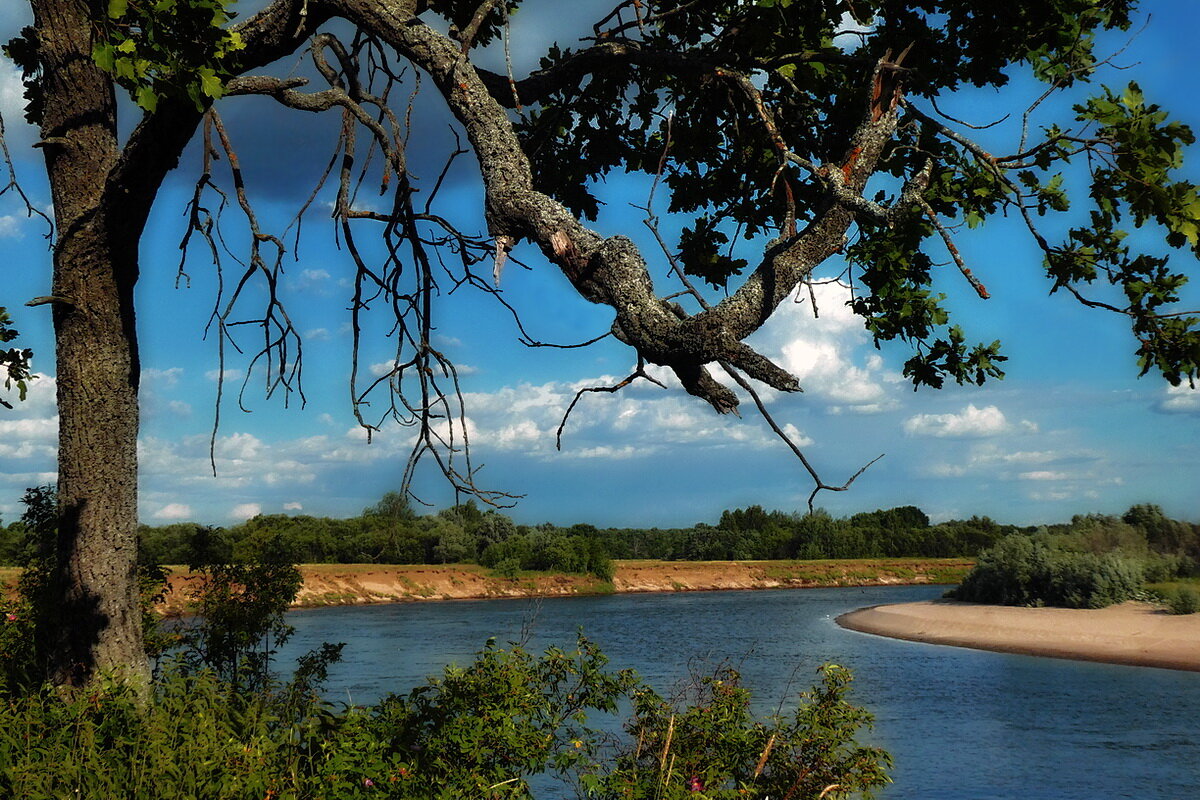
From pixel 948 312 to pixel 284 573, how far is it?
309 inches

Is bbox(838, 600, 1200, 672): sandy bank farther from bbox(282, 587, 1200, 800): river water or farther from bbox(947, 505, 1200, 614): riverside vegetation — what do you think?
bbox(282, 587, 1200, 800): river water

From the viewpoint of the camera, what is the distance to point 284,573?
35.2ft

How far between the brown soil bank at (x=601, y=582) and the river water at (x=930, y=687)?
1447 cm

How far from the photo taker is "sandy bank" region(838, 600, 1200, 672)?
28.9 m

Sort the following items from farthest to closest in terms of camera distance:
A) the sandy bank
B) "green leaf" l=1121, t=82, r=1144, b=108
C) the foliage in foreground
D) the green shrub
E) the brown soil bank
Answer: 1. the brown soil bank
2. the green shrub
3. the sandy bank
4. "green leaf" l=1121, t=82, r=1144, b=108
5. the foliage in foreground

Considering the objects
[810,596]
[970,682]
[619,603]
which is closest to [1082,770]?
[970,682]

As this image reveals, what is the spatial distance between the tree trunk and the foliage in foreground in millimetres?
524

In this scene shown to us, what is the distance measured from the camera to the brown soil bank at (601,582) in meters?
57.5

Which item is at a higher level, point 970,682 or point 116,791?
point 116,791

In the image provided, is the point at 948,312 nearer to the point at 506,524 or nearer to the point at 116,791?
the point at 506,524

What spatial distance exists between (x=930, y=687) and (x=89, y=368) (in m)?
22.3

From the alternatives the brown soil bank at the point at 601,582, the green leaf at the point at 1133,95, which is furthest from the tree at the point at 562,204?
the brown soil bank at the point at 601,582

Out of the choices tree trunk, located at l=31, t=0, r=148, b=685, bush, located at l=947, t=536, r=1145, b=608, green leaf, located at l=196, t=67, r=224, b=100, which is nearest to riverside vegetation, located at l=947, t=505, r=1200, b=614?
bush, located at l=947, t=536, r=1145, b=608

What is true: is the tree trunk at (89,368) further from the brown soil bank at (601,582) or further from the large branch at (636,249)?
the brown soil bank at (601,582)
